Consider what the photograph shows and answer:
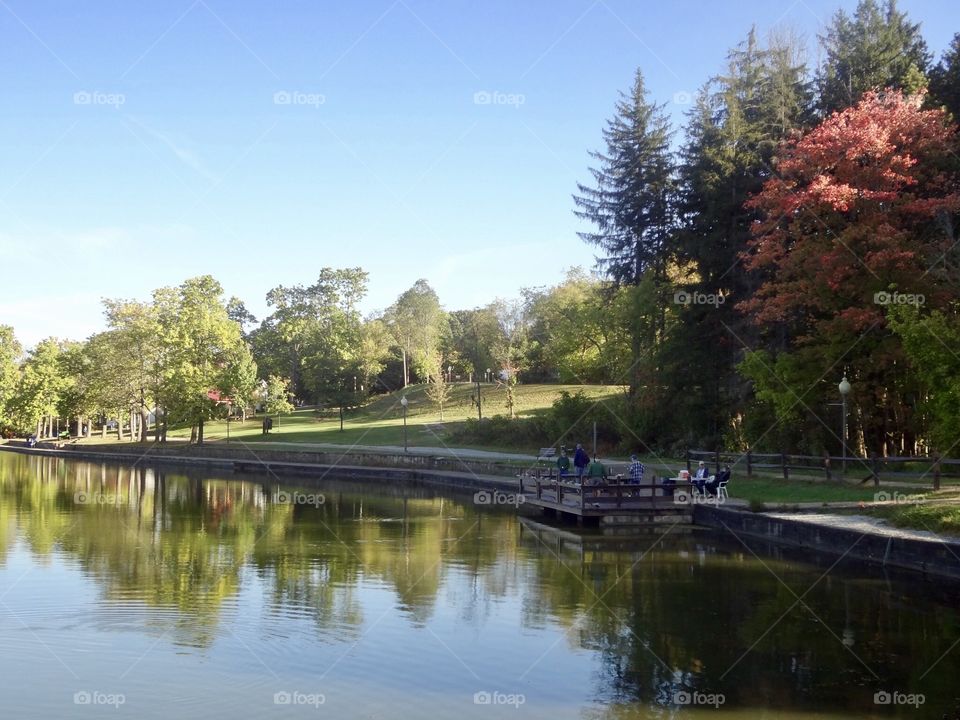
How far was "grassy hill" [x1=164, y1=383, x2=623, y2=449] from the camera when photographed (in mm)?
61344

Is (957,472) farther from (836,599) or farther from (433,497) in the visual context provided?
(433,497)

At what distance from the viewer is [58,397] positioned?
8375cm

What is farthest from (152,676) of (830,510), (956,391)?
(956,391)

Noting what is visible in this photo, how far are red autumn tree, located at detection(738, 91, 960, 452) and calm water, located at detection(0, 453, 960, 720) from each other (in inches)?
380

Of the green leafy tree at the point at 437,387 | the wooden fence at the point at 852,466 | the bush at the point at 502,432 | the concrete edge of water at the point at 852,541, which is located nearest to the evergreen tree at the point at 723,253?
the wooden fence at the point at 852,466

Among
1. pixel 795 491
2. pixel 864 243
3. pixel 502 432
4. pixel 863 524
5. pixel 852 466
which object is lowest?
pixel 863 524

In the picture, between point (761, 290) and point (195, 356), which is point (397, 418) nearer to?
point (195, 356)

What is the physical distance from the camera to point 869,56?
38.9 metres

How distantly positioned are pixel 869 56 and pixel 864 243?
14.4 meters

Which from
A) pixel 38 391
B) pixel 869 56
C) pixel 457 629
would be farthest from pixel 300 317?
pixel 457 629

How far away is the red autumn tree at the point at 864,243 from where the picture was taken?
28500 millimetres

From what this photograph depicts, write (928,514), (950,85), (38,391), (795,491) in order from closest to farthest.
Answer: (928,514) < (795,491) < (950,85) < (38,391)

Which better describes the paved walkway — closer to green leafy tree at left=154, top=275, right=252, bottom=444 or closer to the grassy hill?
the grassy hill

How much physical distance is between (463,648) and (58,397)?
261 ft
